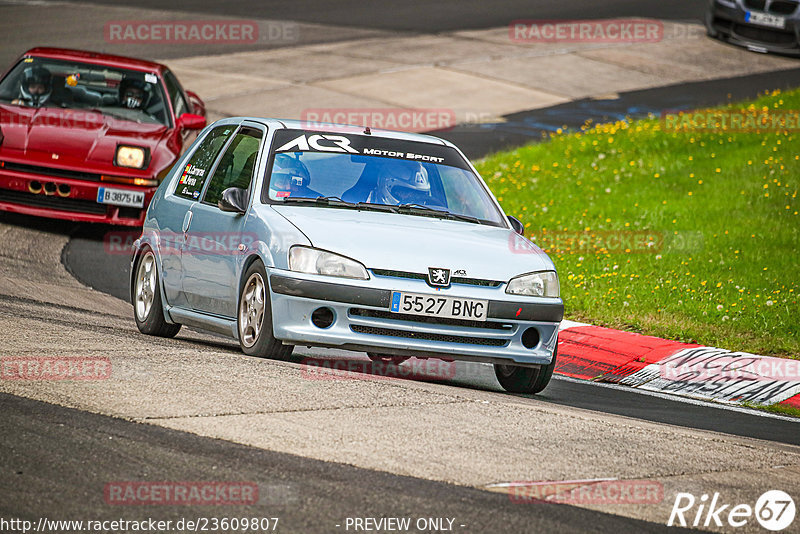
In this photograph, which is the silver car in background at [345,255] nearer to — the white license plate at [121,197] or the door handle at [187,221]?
the door handle at [187,221]

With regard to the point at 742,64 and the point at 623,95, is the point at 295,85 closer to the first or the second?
the point at 623,95

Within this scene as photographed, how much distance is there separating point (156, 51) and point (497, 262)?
19303 mm

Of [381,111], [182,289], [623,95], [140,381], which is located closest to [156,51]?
[381,111]

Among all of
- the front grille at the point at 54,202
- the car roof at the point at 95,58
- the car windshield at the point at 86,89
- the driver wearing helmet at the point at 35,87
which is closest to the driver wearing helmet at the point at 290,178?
the front grille at the point at 54,202

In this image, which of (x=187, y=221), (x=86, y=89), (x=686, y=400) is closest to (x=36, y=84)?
(x=86, y=89)

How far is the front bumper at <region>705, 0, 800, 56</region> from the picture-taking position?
24.3 meters

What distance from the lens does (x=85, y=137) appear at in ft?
41.7

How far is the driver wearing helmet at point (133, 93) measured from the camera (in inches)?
537

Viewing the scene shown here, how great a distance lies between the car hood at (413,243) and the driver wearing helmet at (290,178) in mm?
212

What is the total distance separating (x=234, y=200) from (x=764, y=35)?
62.8 feet

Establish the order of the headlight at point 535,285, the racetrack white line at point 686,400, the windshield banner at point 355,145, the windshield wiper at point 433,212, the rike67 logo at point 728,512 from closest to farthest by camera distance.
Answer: the rike67 logo at point 728,512
the headlight at point 535,285
the windshield wiper at point 433,212
the windshield banner at point 355,145
the racetrack white line at point 686,400

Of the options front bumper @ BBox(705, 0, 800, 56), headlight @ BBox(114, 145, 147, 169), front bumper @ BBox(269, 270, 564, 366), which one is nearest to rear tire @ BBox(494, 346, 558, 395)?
front bumper @ BBox(269, 270, 564, 366)

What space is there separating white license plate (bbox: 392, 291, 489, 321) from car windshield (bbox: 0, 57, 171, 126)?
6987mm

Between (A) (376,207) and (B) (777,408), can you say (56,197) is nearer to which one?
(A) (376,207)
